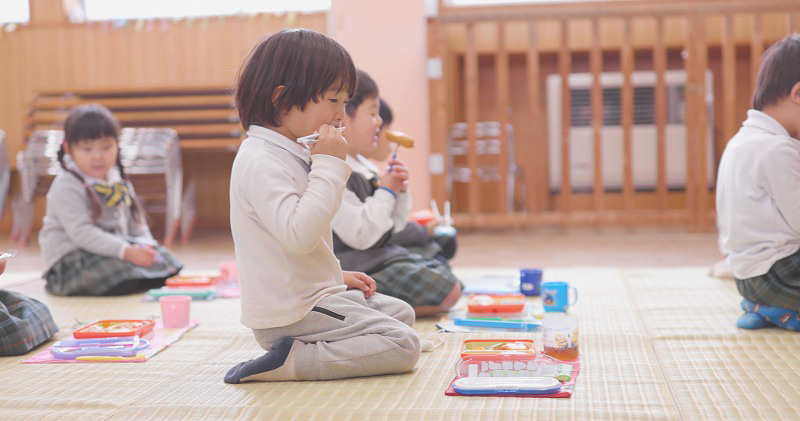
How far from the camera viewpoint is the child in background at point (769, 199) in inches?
73.5

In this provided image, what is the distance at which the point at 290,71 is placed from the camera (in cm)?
149

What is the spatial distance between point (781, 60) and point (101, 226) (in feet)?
6.52

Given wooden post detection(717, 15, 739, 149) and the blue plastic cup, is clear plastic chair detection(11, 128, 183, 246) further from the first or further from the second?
wooden post detection(717, 15, 739, 149)

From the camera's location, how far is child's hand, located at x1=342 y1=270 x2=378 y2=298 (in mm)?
1698

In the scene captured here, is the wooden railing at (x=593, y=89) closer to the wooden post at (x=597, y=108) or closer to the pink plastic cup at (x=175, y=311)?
the wooden post at (x=597, y=108)

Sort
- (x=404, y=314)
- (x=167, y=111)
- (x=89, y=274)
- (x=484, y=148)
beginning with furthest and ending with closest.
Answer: (x=484, y=148)
(x=167, y=111)
(x=89, y=274)
(x=404, y=314)

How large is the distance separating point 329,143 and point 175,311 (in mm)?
800

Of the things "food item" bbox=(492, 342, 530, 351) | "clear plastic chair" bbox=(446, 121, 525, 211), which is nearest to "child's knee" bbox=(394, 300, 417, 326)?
"food item" bbox=(492, 342, 530, 351)

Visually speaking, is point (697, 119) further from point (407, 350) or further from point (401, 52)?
point (407, 350)

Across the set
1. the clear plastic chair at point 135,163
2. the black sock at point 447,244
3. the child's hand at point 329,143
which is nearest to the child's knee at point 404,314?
the child's hand at point 329,143

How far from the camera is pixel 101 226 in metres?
2.70

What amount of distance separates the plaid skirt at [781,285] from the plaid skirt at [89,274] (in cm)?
174

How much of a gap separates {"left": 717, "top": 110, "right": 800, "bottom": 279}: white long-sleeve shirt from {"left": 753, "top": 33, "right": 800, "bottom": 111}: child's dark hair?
0.17 ft

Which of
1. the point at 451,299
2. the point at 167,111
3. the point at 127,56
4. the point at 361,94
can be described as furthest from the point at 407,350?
the point at 127,56
